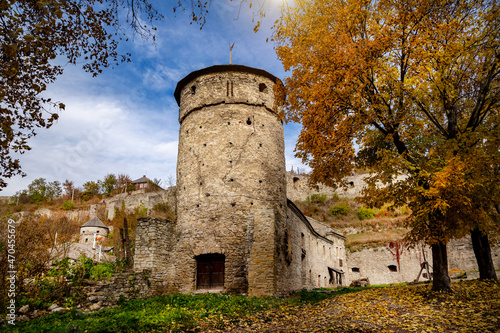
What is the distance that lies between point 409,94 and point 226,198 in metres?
7.67

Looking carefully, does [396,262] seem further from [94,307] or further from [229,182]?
[94,307]

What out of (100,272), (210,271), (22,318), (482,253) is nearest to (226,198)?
(210,271)

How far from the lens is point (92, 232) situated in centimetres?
2916

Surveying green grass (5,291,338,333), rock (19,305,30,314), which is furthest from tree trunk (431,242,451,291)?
rock (19,305,30,314)

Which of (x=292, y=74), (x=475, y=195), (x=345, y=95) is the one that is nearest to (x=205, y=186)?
(x=292, y=74)

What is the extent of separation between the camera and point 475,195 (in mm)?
8727

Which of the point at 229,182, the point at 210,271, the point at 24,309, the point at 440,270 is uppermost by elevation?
the point at 229,182

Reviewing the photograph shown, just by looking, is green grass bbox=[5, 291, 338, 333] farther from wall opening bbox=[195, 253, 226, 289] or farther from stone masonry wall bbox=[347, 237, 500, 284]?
stone masonry wall bbox=[347, 237, 500, 284]

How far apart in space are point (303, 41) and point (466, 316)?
28.8ft

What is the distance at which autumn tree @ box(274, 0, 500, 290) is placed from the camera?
333 inches

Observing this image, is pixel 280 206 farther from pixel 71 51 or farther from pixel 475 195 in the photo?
pixel 71 51

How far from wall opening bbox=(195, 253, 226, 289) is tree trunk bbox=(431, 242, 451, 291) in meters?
7.42

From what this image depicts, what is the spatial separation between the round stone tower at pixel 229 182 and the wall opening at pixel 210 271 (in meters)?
0.04

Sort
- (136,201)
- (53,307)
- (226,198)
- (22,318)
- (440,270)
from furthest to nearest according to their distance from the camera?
(136,201), (226,198), (440,270), (53,307), (22,318)
